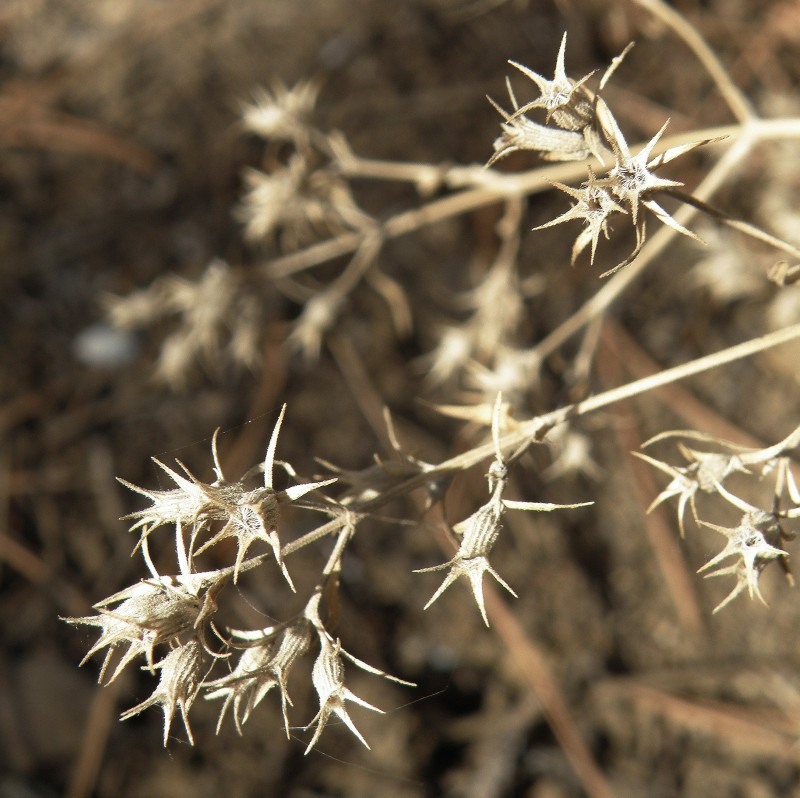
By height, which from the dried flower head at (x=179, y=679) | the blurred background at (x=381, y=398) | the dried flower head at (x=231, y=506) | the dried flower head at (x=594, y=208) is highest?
the dried flower head at (x=594, y=208)

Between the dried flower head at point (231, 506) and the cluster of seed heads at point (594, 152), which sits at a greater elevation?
the cluster of seed heads at point (594, 152)

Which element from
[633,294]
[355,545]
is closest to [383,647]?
[355,545]

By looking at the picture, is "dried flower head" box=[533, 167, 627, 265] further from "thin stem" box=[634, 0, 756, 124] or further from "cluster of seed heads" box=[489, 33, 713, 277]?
"thin stem" box=[634, 0, 756, 124]

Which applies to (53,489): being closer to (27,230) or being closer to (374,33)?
(27,230)

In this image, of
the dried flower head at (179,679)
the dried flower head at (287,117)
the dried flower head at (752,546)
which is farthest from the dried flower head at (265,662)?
the dried flower head at (287,117)

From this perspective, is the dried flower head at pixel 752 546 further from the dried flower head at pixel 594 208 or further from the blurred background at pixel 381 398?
the blurred background at pixel 381 398

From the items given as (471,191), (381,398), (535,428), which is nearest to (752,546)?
(535,428)

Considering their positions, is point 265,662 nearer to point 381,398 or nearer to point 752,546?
point 752,546

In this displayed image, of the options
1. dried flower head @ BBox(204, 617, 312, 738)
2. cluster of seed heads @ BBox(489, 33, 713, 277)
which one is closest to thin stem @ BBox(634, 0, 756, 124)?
cluster of seed heads @ BBox(489, 33, 713, 277)
